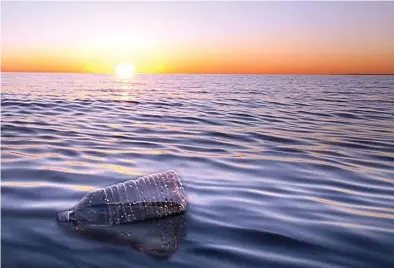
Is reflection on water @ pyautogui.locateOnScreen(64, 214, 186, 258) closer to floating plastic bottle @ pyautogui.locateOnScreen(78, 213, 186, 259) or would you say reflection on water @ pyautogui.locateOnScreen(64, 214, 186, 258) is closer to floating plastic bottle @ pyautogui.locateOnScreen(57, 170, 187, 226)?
floating plastic bottle @ pyautogui.locateOnScreen(78, 213, 186, 259)

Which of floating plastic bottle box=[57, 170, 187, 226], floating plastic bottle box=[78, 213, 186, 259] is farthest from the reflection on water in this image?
floating plastic bottle box=[57, 170, 187, 226]

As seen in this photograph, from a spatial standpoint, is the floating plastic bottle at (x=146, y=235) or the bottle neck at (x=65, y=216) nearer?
the floating plastic bottle at (x=146, y=235)

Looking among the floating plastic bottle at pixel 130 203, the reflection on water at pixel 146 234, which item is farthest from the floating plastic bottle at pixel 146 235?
the floating plastic bottle at pixel 130 203

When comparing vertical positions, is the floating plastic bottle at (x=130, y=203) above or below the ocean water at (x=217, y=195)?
above

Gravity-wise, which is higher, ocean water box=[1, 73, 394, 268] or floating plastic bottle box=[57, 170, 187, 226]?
floating plastic bottle box=[57, 170, 187, 226]

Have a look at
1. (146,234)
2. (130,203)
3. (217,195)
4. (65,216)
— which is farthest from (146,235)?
(217,195)

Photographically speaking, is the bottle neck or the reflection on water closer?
the reflection on water

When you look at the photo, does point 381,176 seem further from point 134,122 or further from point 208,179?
point 134,122

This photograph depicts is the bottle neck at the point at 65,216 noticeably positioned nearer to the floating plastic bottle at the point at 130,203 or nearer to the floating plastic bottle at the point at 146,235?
the floating plastic bottle at the point at 130,203

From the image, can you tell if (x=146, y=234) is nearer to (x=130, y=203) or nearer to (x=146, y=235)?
(x=146, y=235)
